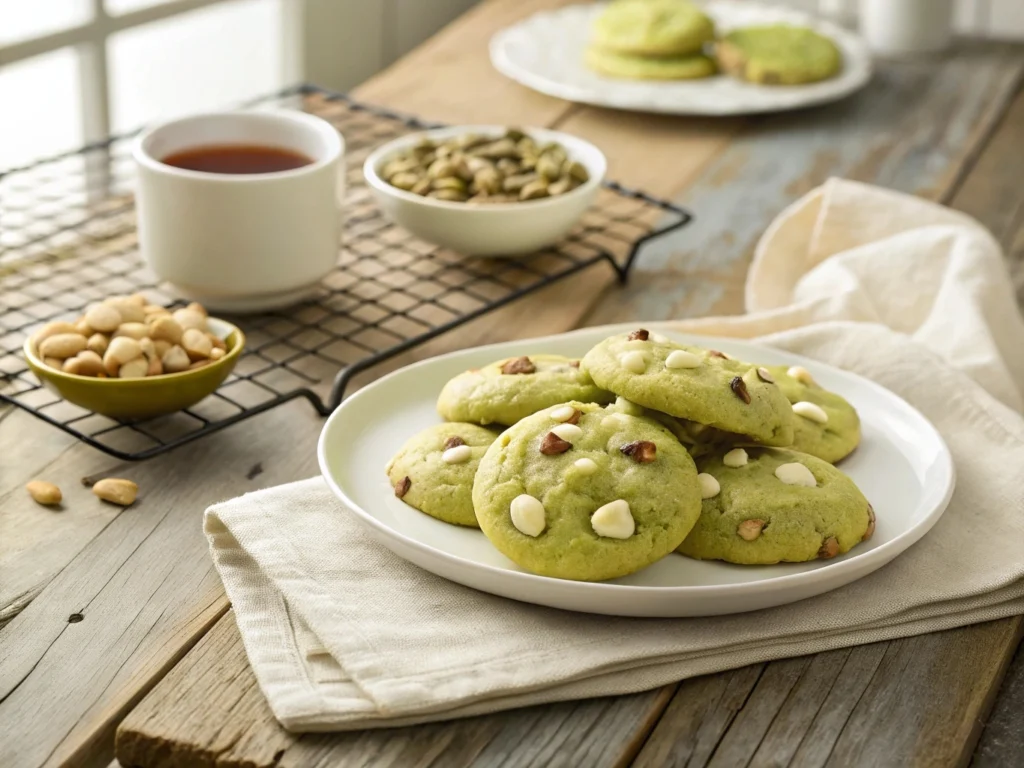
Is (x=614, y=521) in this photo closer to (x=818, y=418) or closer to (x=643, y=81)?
(x=818, y=418)

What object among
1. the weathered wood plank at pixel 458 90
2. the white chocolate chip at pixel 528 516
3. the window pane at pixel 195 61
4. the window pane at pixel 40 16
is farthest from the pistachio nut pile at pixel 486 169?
the window pane at pixel 195 61

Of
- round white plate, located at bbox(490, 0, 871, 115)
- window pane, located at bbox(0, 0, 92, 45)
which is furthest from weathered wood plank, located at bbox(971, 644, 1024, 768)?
window pane, located at bbox(0, 0, 92, 45)

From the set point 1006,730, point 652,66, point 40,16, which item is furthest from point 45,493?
point 40,16

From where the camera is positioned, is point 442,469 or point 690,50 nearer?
point 442,469

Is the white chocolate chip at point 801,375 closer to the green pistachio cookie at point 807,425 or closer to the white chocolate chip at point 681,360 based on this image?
the green pistachio cookie at point 807,425

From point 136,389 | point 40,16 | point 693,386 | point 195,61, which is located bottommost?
point 195,61
